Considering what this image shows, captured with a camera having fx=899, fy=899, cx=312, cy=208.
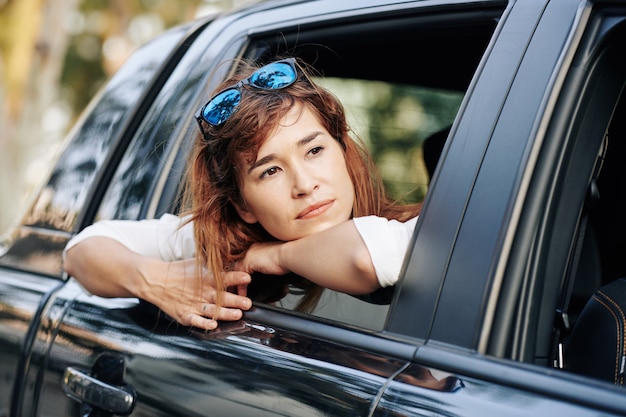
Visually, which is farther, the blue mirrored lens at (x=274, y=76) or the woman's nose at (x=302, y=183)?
the blue mirrored lens at (x=274, y=76)

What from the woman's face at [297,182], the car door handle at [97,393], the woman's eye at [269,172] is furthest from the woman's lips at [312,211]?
the car door handle at [97,393]

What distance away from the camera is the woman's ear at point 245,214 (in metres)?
2.02

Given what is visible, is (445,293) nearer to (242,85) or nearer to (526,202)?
(526,202)

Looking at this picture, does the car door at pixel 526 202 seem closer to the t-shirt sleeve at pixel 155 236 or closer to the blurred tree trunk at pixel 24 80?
the t-shirt sleeve at pixel 155 236

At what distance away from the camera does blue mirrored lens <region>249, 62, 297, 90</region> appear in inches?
77.7

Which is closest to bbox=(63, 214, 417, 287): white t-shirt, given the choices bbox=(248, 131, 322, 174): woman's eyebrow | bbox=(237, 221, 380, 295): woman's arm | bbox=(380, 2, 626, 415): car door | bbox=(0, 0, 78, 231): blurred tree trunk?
bbox=(248, 131, 322, 174): woman's eyebrow

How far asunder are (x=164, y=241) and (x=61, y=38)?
10808mm

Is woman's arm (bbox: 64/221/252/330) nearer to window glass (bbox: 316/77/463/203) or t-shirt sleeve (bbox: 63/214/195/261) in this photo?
t-shirt sleeve (bbox: 63/214/195/261)

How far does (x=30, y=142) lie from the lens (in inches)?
479

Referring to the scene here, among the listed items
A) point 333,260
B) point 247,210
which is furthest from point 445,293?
point 247,210

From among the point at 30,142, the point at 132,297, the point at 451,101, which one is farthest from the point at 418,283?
the point at 30,142

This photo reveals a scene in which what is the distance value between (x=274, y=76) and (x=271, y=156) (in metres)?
0.20

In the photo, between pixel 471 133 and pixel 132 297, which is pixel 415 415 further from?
pixel 132 297

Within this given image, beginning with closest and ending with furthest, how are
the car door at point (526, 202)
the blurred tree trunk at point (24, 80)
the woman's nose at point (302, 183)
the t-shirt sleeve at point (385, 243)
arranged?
the car door at point (526, 202) → the t-shirt sleeve at point (385, 243) → the woman's nose at point (302, 183) → the blurred tree trunk at point (24, 80)
